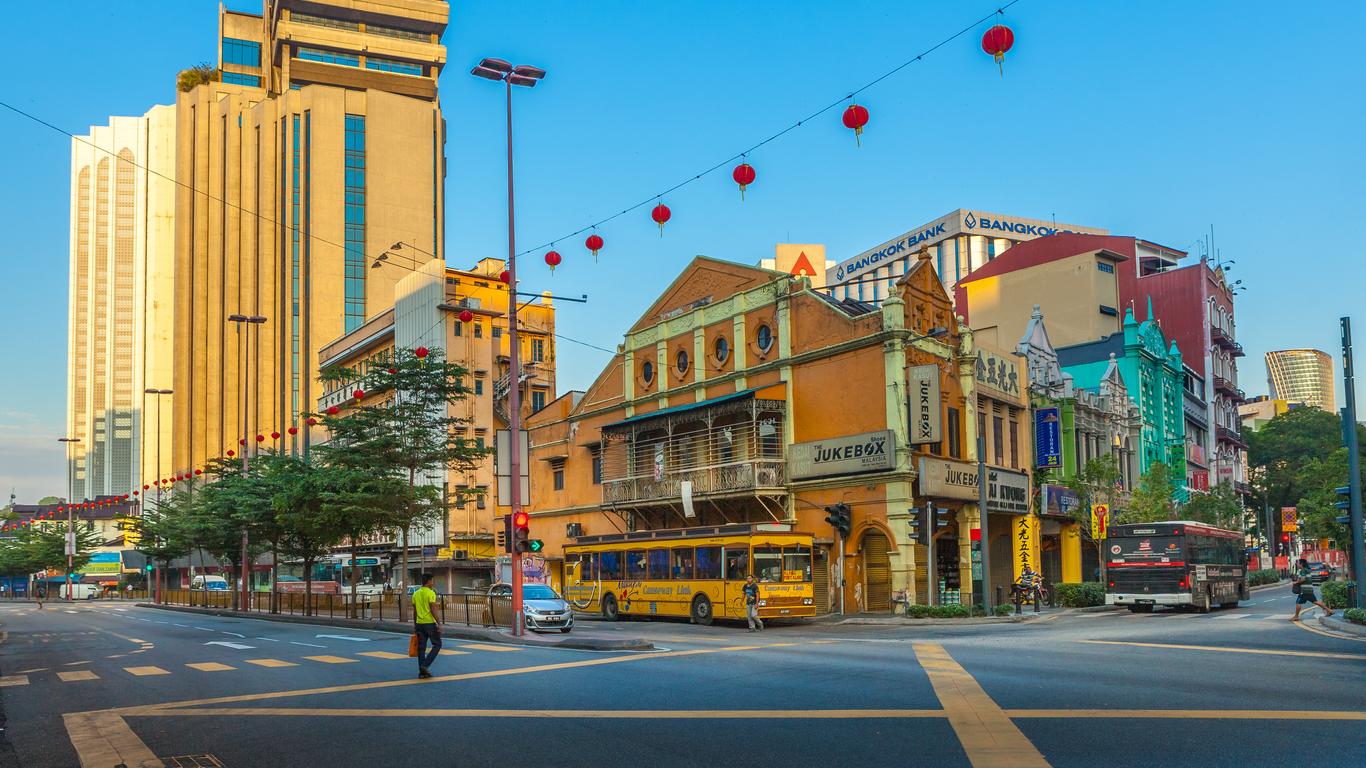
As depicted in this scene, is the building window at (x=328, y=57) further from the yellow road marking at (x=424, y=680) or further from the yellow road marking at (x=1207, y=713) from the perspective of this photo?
the yellow road marking at (x=1207, y=713)

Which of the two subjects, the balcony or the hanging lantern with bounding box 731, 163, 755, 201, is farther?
the balcony

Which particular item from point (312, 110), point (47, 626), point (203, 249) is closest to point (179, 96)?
point (203, 249)

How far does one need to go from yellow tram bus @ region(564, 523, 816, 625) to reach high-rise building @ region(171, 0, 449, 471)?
60.3 meters

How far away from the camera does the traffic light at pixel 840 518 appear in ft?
114

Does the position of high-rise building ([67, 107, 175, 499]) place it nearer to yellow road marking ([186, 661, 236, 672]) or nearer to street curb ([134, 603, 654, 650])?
street curb ([134, 603, 654, 650])

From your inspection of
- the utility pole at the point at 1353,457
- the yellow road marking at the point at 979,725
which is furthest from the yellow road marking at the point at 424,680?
the utility pole at the point at 1353,457

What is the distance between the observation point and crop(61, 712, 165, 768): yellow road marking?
10.6 metres

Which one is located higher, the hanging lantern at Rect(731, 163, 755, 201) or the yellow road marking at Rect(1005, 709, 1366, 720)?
the hanging lantern at Rect(731, 163, 755, 201)

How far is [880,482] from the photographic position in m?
36.8

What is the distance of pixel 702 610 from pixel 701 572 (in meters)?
1.17

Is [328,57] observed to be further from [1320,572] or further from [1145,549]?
[1145,549]

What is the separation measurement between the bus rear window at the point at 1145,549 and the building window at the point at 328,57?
91.1m

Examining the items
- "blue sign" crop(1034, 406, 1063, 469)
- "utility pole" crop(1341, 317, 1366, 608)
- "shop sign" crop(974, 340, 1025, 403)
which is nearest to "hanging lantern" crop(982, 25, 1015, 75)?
"utility pole" crop(1341, 317, 1366, 608)

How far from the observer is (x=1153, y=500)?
4856 cm
